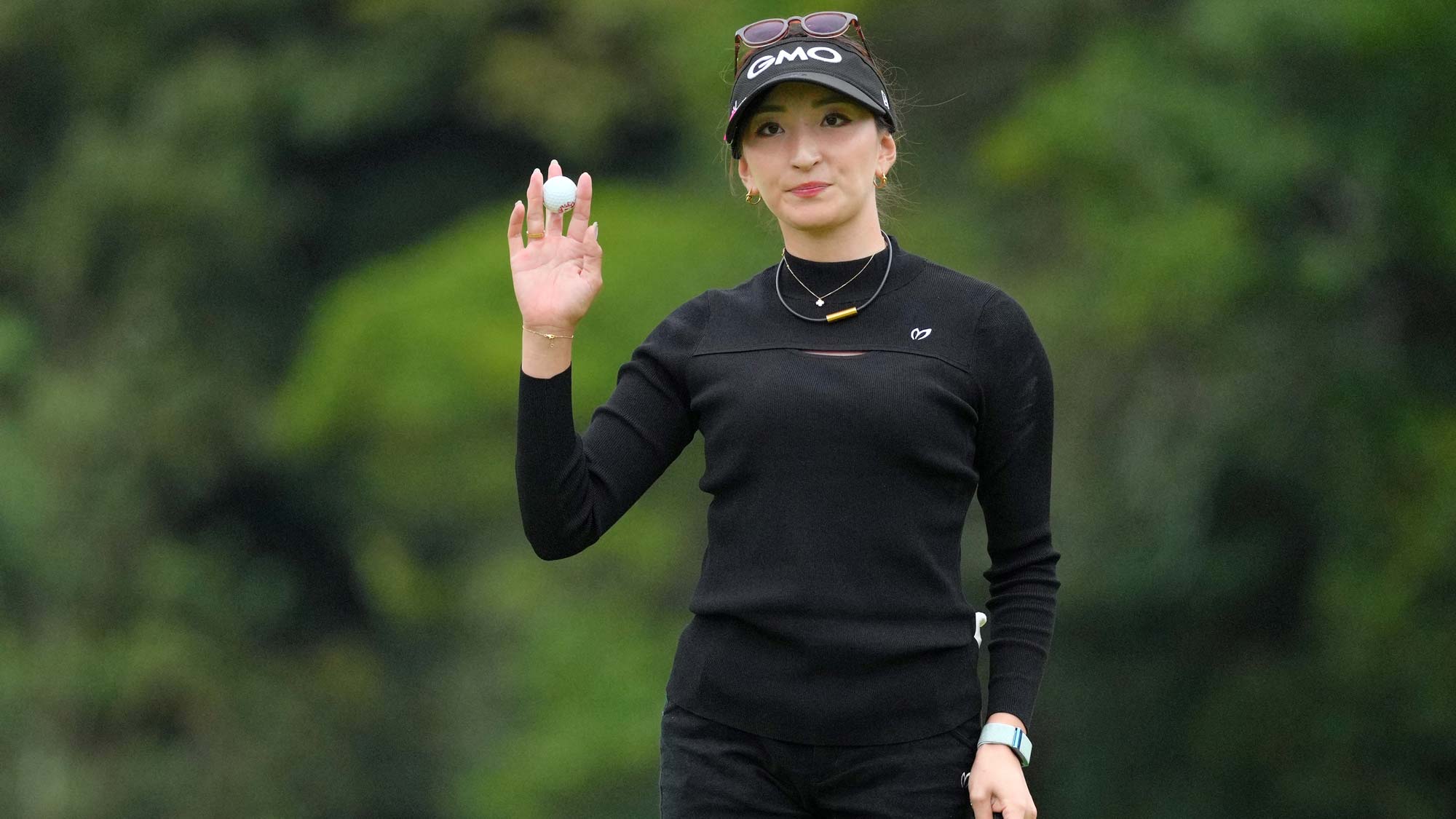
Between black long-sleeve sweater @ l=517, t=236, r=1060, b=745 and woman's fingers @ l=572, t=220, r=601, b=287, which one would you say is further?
woman's fingers @ l=572, t=220, r=601, b=287

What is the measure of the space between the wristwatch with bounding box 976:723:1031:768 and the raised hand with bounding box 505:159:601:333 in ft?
2.10

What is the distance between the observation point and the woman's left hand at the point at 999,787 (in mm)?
2277

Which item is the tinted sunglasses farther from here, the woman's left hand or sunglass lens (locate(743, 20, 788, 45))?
the woman's left hand

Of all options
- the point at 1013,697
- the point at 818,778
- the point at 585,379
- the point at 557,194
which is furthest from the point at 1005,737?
the point at 585,379

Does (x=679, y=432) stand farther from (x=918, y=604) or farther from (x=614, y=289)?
(x=614, y=289)

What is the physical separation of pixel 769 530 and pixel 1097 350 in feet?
25.3

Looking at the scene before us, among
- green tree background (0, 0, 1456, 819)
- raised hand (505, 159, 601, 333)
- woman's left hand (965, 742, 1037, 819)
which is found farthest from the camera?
green tree background (0, 0, 1456, 819)

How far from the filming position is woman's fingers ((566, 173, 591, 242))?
8.03ft

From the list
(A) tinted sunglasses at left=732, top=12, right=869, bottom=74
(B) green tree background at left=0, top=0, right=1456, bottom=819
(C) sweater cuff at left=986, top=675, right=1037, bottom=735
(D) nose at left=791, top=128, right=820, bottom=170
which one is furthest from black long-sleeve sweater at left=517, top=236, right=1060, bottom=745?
(B) green tree background at left=0, top=0, right=1456, bottom=819

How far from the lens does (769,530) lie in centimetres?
231

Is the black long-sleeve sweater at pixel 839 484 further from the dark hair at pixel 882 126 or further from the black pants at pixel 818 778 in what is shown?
the dark hair at pixel 882 126

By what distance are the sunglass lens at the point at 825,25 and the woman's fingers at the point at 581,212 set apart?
1.01 feet

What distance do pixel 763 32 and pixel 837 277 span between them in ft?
0.99

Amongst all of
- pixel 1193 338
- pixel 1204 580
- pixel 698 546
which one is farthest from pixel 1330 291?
pixel 698 546
